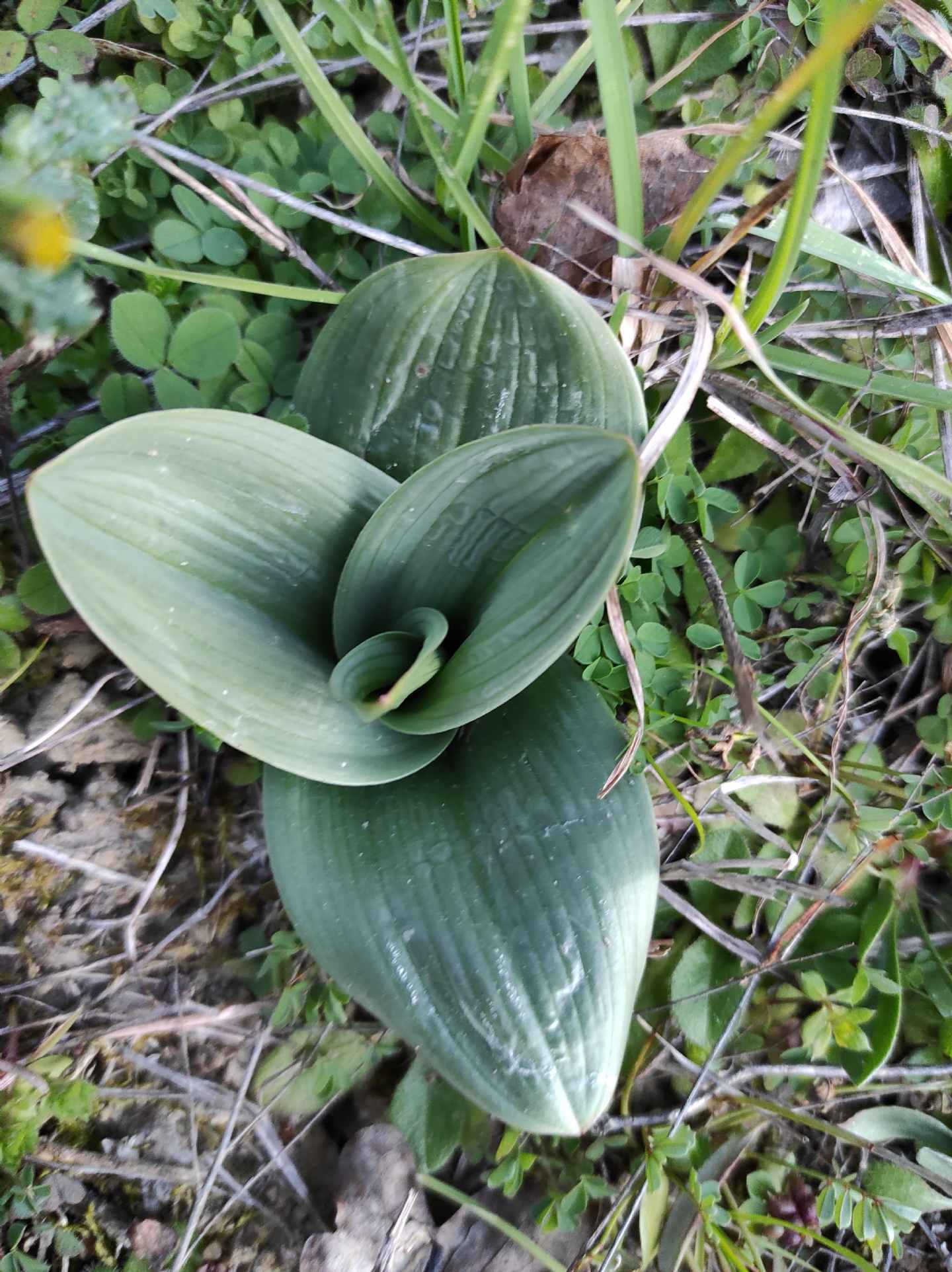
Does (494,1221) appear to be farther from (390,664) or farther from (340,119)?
(340,119)

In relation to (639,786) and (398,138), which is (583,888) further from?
(398,138)

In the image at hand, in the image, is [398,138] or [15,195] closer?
[15,195]

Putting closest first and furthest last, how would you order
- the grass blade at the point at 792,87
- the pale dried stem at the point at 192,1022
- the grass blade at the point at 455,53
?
the grass blade at the point at 792,87 → the grass blade at the point at 455,53 → the pale dried stem at the point at 192,1022

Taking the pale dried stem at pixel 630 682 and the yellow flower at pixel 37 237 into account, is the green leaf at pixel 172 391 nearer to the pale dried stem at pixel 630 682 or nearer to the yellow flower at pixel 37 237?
the yellow flower at pixel 37 237

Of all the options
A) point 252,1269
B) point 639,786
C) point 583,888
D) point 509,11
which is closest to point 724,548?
point 639,786

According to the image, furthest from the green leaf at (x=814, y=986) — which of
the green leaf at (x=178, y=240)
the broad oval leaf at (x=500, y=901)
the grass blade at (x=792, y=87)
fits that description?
the green leaf at (x=178, y=240)

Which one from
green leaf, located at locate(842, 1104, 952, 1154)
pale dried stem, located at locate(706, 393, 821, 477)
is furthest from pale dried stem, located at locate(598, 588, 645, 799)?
green leaf, located at locate(842, 1104, 952, 1154)
